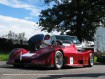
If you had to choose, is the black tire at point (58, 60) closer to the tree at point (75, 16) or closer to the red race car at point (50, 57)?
the red race car at point (50, 57)

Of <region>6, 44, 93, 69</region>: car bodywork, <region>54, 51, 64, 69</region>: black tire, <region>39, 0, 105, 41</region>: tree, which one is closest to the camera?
<region>6, 44, 93, 69</region>: car bodywork

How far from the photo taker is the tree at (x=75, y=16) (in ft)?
158

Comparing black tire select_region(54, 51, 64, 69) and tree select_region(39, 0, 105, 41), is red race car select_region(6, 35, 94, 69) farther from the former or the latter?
tree select_region(39, 0, 105, 41)

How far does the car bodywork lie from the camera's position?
598 inches

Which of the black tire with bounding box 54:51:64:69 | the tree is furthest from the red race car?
the tree

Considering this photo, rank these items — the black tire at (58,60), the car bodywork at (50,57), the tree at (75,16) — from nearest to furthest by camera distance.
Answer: the car bodywork at (50,57) → the black tire at (58,60) → the tree at (75,16)

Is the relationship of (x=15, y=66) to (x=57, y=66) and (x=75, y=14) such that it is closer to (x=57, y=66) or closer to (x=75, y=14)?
(x=57, y=66)

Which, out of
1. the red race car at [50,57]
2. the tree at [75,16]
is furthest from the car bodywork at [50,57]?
the tree at [75,16]

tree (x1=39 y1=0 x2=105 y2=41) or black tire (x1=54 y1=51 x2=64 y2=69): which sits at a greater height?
tree (x1=39 y1=0 x2=105 y2=41)

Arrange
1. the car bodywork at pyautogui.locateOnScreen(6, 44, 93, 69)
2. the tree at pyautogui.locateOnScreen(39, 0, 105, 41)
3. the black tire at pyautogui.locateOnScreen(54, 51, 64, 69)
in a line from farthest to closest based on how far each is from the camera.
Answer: the tree at pyautogui.locateOnScreen(39, 0, 105, 41) < the black tire at pyautogui.locateOnScreen(54, 51, 64, 69) < the car bodywork at pyautogui.locateOnScreen(6, 44, 93, 69)

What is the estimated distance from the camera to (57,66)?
15695mm

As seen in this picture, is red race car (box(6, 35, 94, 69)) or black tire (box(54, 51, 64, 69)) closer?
red race car (box(6, 35, 94, 69))

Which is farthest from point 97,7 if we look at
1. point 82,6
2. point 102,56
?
point 102,56

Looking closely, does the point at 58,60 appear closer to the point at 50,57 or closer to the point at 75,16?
the point at 50,57
